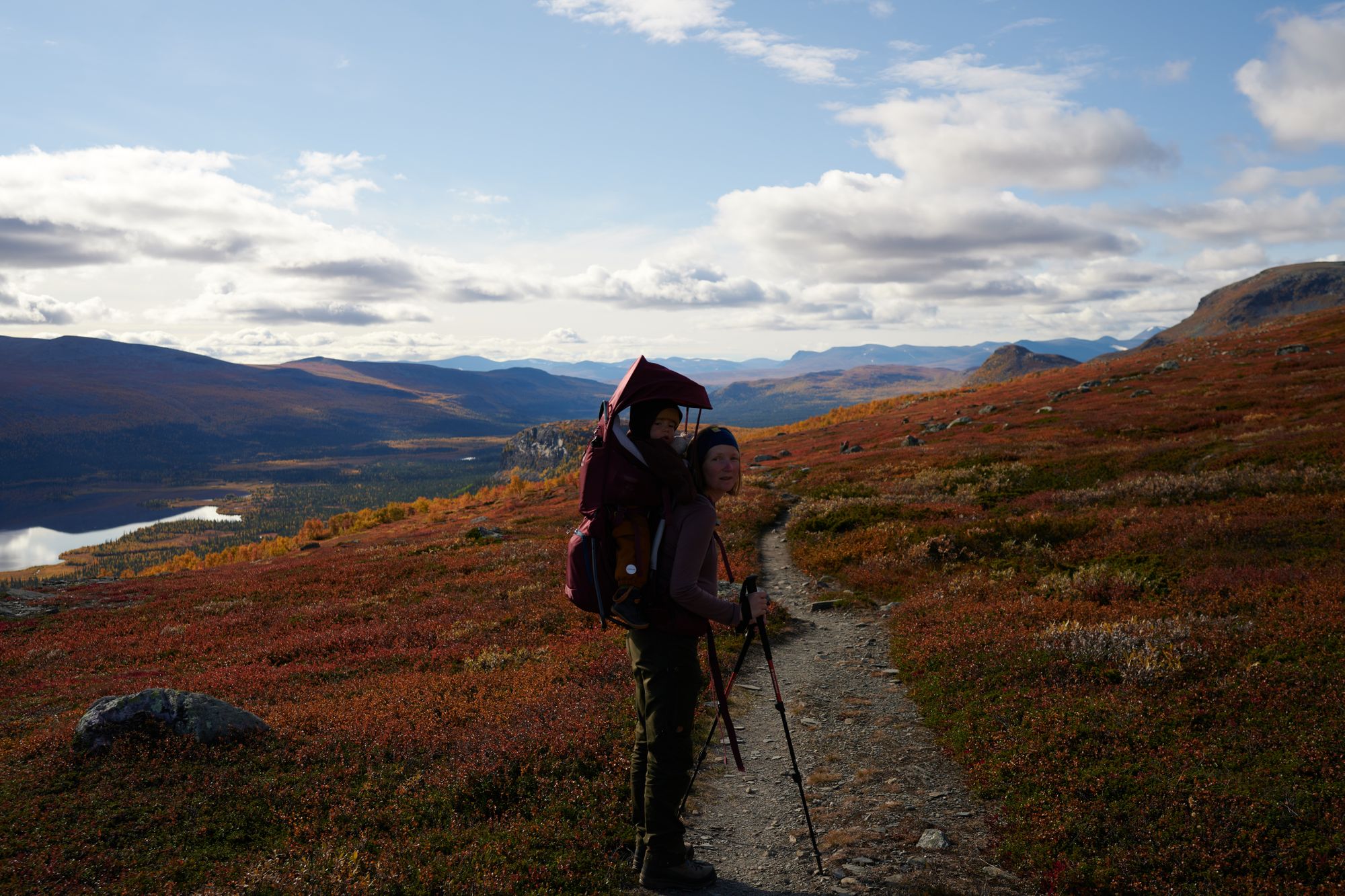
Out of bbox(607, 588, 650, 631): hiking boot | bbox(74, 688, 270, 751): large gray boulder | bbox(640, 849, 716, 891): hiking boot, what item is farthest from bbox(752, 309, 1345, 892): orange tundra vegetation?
bbox(74, 688, 270, 751): large gray boulder

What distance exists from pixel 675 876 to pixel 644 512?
3751mm

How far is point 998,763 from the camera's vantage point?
343 inches

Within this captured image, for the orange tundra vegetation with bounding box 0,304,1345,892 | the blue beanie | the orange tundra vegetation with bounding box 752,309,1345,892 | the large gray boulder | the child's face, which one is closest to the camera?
the child's face

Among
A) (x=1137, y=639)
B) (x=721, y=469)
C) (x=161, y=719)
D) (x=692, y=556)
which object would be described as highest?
(x=721, y=469)

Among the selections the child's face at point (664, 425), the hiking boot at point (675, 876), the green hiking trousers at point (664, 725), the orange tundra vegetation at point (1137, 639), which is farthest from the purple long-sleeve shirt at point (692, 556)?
the orange tundra vegetation at point (1137, 639)

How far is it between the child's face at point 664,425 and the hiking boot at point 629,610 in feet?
4.47

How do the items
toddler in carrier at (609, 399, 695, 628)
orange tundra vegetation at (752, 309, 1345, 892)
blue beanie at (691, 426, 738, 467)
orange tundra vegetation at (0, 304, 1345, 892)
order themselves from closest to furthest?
toddler in carrier at (609, 399, 695, 628), blue beanie at (691, 426, 738, 467), orange tundra vegetation at (752, 309, 1345, 892), orange tundra vegetation at (0, 304, 1345, 892)

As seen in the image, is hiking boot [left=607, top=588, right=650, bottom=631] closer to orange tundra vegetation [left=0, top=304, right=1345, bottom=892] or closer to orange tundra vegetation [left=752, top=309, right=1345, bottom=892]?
orange tundra vegetation [left=0, top=304, right=1345, bottom=892]

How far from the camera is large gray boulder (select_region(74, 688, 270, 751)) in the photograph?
10094 millimetres

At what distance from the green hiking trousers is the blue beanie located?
1665mm

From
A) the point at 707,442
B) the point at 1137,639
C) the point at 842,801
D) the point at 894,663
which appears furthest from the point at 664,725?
the point at 1137,639

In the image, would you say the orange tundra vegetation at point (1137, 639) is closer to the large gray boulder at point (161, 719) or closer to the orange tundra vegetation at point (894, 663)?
the orange tundra vegetation at point (894, 663)

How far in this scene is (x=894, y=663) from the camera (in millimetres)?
13633

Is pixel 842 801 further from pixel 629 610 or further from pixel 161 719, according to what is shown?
pixel 161 719
